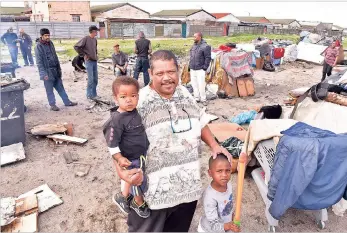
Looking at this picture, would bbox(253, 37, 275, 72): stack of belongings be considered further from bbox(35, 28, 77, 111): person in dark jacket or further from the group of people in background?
bbox(35, 28, 77, 111): person in dark jacket

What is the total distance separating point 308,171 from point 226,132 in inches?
101

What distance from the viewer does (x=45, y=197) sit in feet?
11.6

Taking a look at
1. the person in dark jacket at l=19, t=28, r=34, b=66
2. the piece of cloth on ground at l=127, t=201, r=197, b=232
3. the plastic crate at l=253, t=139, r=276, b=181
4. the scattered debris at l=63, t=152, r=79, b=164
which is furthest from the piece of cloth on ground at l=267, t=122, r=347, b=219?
the person in dark jacket at l=19, t=28, r=34, b=66

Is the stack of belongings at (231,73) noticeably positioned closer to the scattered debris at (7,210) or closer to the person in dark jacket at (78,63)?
the person in dark jacket at (78,63)

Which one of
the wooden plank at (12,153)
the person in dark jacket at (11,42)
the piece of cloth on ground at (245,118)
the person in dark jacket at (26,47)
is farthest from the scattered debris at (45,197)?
the person in dark jacket at (11,42)

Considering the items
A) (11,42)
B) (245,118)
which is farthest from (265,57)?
(11,42)

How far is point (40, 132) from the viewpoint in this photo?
5.29 m

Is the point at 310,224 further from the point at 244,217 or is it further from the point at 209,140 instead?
the point at 209,140

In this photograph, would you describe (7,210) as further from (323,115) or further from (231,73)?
(231,73)

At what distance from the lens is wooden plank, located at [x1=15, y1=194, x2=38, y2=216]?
3.21 metres

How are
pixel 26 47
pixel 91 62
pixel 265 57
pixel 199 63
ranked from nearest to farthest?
pixel 91 62 < pixel 199 63 < pixel 26 47 < pixel 265 57

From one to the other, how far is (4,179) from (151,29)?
31081 mm

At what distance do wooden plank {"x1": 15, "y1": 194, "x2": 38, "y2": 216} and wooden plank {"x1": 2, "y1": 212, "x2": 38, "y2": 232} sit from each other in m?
0.11

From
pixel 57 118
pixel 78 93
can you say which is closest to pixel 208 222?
pixel 57 118
